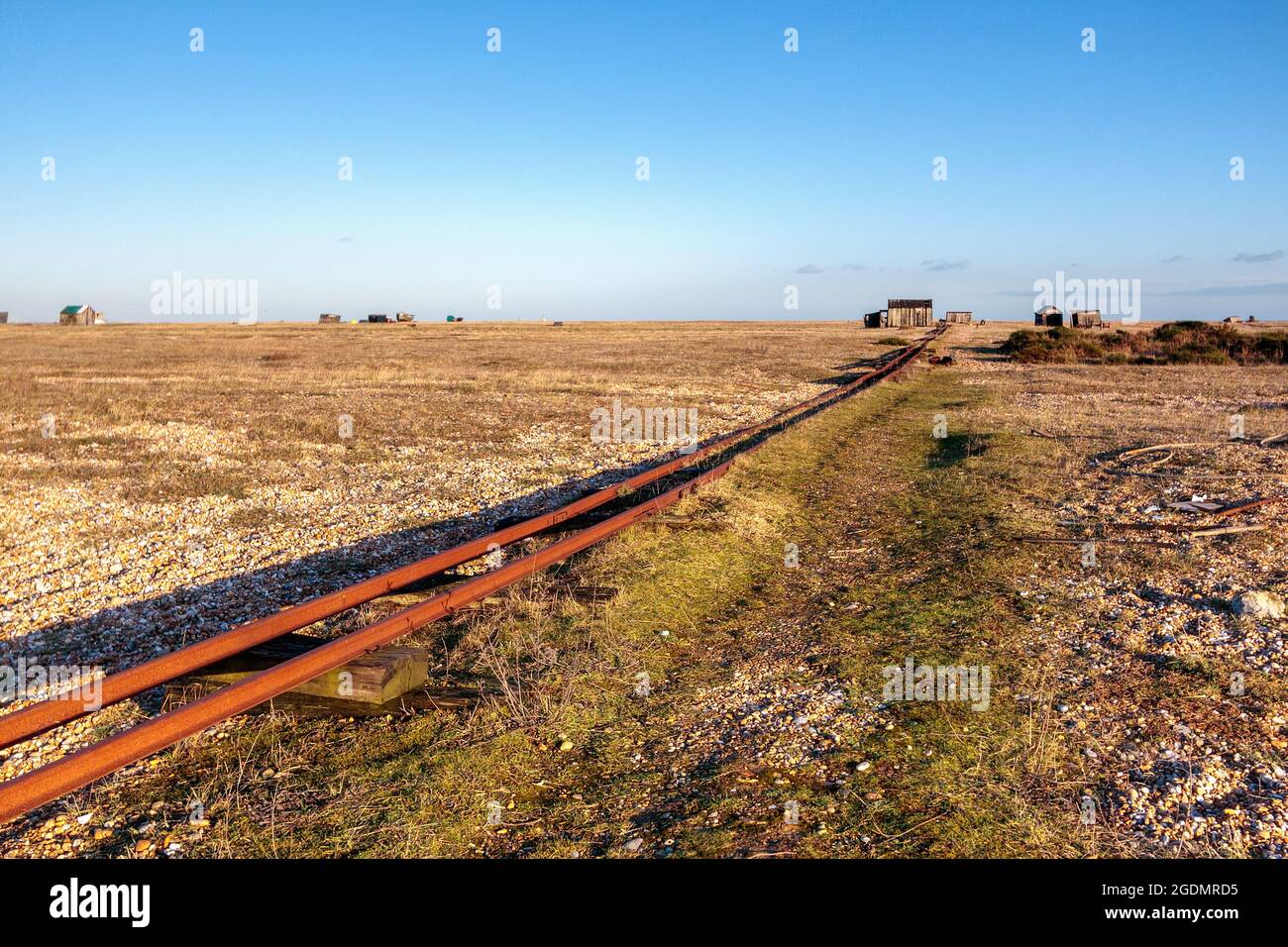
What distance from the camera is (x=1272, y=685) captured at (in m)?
4.61

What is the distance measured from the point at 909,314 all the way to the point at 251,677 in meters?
96.7

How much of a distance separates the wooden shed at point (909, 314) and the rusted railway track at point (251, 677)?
91.2m

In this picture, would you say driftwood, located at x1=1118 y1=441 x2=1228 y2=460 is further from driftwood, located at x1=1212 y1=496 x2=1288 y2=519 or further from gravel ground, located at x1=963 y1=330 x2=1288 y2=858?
driftwood, located at x1=1212 y1=496 x2=1288 y2=519

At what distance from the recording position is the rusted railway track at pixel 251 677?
10.9ft

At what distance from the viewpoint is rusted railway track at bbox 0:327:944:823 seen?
10.9 feet

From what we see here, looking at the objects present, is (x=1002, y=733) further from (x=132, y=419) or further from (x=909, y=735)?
(x=132, y=419)

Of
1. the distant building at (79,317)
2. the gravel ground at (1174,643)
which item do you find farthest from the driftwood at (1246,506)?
the distant building at (79,317)

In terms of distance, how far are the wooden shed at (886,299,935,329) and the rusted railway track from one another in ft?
299

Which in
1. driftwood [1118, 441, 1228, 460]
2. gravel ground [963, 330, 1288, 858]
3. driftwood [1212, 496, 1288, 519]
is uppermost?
driftwood [1118, 441, 1228, 460]

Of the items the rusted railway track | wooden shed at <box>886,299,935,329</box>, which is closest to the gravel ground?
the rusted railway track

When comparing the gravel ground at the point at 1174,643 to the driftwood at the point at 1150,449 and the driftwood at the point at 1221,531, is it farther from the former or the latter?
the driftwood at the point at 1150,449

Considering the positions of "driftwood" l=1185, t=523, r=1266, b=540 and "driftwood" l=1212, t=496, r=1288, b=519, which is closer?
"driftwood" l=1185, t=523, r=1266, b=540
